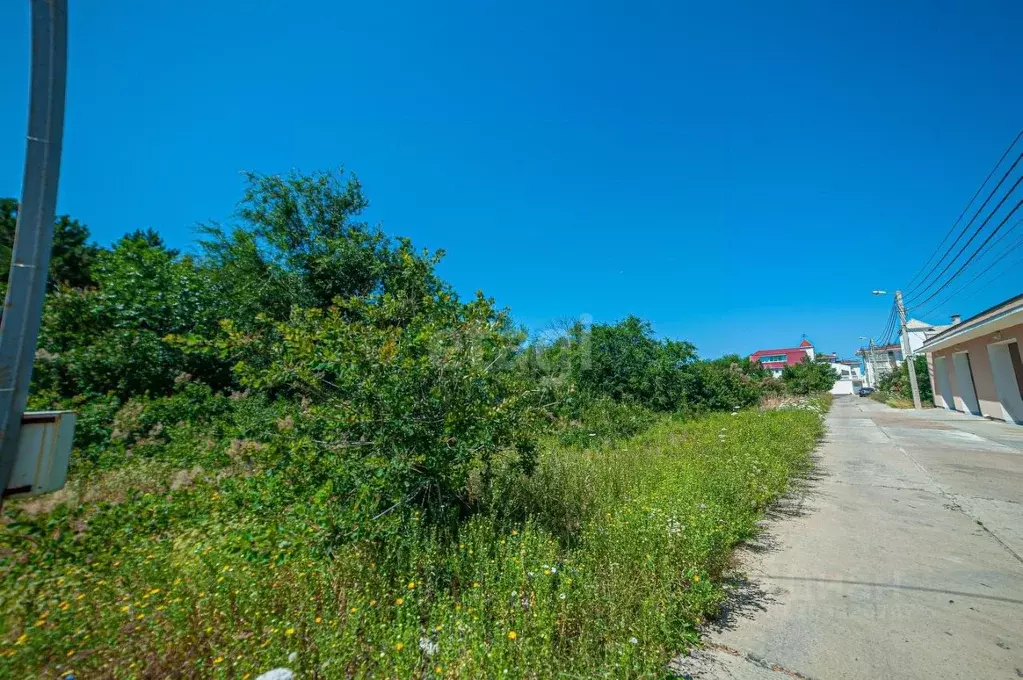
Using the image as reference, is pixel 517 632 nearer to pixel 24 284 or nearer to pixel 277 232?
pixel 24 284

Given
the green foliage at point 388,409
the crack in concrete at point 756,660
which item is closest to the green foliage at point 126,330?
the green foliage at point 388,409

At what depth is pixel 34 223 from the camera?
1356 millimetres

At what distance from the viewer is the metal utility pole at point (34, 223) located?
1.28 m

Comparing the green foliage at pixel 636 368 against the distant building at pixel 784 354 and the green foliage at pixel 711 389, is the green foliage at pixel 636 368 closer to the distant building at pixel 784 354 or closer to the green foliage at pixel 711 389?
the green foliage at pixel 711 389

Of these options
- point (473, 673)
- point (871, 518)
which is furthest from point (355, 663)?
point (871, 518)

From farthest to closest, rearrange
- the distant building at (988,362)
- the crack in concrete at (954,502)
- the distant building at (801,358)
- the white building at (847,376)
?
the distant building at (801,358), the white building at (847,376), the distant building at (988,362), the crack in concrete at (954,502)

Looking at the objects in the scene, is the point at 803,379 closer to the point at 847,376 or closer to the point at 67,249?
the point at 67,249

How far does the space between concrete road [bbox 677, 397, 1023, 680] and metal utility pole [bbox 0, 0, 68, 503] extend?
297 centimetres

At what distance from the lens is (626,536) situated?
3160mm

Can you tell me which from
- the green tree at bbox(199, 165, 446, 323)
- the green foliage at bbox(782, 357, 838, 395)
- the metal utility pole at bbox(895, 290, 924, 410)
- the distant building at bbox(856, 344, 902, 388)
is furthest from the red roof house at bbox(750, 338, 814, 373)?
the green tree at bbox(199, 165, 446, 323)

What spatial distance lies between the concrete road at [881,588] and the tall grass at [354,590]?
274 mm

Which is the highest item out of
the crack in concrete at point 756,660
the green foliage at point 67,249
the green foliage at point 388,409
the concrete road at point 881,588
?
the green foliage at point 67,249

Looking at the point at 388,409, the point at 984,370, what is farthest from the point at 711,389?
the point at 388,409

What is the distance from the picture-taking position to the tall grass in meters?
2.09
